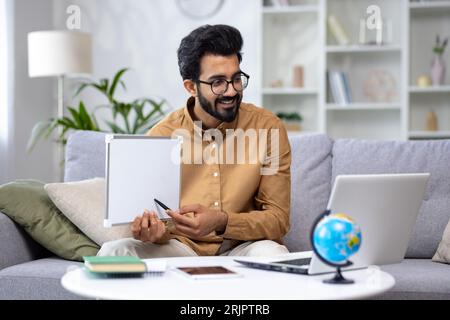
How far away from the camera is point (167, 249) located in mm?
2145

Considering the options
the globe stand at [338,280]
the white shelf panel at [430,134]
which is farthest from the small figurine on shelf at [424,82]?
the globe stand at [338,280]

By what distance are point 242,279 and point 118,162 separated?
467 millimetres

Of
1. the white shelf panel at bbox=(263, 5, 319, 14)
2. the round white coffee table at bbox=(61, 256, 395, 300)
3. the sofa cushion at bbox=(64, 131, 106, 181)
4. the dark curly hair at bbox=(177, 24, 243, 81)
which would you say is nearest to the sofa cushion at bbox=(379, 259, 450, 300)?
the round white coffee table at bbox=(61, 256, 395, 300)

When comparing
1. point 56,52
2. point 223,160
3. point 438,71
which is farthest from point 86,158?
point 438,71

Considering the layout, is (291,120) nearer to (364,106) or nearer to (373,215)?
(364,106)

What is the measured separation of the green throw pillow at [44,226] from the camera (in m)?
2.51

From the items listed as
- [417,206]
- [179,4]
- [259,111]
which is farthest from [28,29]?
[417,206]

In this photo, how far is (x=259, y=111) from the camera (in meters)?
2.36

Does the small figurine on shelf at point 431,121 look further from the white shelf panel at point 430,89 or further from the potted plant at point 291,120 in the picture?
the potted plant at point 291,120

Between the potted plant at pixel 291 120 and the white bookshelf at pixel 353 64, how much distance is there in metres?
0.10

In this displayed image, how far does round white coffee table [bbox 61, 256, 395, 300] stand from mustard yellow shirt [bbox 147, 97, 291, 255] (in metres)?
0.52

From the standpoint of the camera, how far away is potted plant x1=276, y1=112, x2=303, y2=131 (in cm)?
502

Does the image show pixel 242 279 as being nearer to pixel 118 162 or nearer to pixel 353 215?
pixel 353 215

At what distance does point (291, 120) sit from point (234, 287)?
142 inches
